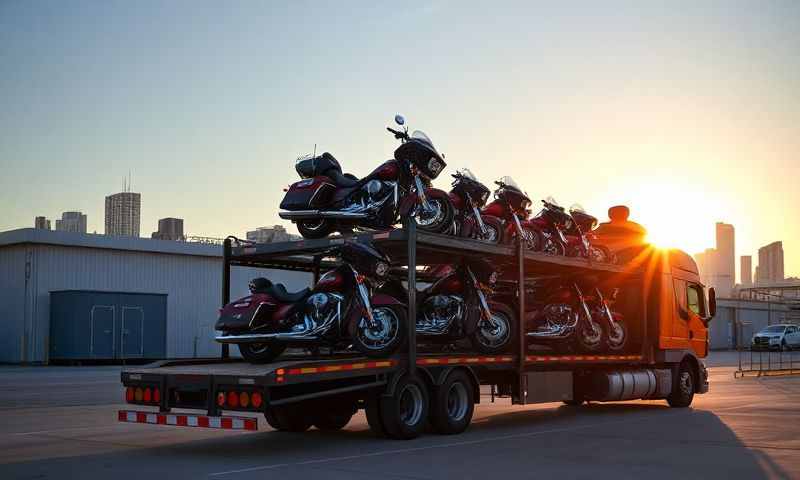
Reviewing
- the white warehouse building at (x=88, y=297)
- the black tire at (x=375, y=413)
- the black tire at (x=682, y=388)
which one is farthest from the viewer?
the white warehouse building at (x=88, y=297)

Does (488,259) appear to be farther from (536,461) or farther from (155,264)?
(155,264)

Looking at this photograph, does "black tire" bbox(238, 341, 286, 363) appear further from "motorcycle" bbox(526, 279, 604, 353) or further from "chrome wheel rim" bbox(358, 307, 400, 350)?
"motorcycle" bbox(526, 279, 604, 353)

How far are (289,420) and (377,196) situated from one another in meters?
3.30

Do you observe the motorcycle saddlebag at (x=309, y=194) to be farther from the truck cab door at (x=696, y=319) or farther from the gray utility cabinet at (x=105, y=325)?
the gray utility cabinet at (x=105, y=325)

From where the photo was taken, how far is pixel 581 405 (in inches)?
699

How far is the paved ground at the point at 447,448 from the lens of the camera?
9.14 metres

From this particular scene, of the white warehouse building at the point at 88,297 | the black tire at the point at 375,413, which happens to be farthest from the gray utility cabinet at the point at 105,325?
the black tire at the point at 375,413

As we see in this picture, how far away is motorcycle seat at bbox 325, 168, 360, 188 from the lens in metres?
13.0

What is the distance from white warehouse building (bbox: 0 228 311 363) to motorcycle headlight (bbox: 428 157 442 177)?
82.0ft

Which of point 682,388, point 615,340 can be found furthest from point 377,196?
point 682,388

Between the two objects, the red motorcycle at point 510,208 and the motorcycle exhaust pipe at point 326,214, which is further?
the red motorcycle at point 510,208

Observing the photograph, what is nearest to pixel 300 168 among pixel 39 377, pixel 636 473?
pixel 636 473

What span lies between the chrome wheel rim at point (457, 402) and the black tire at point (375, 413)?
3.80ft

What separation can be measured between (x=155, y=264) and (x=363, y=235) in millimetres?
30183
